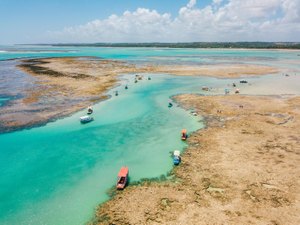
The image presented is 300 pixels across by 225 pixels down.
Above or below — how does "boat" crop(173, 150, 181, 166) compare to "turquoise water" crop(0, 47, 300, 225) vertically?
above

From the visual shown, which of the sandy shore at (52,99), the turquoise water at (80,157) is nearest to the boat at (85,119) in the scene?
the turquoise water at (80,157)

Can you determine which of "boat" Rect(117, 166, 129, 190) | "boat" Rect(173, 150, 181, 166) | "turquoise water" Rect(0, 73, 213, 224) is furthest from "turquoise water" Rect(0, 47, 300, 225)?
"boat" Rect(117, 166, 129, 190)

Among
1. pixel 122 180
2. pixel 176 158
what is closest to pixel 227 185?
pixel 176 158

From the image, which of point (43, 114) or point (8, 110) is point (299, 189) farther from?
point (8, 110)

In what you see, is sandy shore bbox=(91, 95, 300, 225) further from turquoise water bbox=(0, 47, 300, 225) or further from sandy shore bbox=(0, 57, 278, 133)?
sandy shore bbox=(0, 57, 278, 133)

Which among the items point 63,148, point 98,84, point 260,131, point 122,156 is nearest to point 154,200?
point 122,156

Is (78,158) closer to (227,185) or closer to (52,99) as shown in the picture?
(227,185)

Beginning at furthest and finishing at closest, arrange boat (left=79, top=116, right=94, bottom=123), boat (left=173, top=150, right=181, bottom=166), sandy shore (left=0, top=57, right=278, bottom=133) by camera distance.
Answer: sandy shore (left=0, top=57, right=278, bottom=133) < boat (left=79, top=116, right=94, bottom=123) < boat (left=173, top=150, right=181, bottom=166)

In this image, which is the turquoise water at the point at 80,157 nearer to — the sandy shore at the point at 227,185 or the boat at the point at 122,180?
the boat at the point at 122,180
